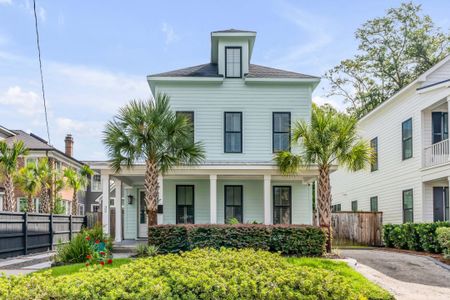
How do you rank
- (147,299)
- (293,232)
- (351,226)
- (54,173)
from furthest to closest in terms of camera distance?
(54,173) < (351,226) < (293,232) < (147,299)

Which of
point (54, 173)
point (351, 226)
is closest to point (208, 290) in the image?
point (351, 226)

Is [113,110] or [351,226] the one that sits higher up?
[113,110]

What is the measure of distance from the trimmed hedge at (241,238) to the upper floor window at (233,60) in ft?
25.3

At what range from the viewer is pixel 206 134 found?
797 inches

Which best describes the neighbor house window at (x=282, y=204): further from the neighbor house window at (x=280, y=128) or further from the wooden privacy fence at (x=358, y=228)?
the wooden privacy fence at (x=358, y=228)

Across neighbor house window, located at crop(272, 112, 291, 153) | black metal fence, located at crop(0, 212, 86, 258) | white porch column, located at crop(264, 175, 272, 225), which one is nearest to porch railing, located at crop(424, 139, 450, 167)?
neighbor house window, located at crop(272, 112, 291, 153)

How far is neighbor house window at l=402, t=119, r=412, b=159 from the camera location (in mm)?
21500

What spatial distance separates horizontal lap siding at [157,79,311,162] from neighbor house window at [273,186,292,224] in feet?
4.97

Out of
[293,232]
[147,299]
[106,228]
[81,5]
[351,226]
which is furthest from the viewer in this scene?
[351,226]

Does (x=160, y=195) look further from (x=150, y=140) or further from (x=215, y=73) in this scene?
(x=215, y=73)

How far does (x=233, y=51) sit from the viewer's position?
2083 cm

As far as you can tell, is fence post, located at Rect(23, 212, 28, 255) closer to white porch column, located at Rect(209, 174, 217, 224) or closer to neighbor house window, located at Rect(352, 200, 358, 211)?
white porch column, located at Rect(209, 174, 217, 224)

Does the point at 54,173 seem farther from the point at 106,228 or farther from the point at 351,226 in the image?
the point at 351,226

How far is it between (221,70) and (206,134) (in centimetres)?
274
